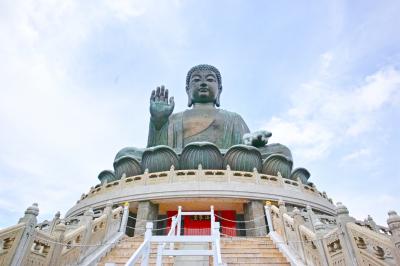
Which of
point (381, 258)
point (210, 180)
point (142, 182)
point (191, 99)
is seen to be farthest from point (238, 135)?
point (381, 258)

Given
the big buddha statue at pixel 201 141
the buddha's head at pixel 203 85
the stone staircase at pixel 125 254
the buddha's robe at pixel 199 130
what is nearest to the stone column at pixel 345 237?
the stone staircase at pixel 125 254

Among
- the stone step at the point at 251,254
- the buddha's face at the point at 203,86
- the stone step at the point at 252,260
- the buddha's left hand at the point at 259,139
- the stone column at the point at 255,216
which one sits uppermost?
the buddha's face at the point at 203,86

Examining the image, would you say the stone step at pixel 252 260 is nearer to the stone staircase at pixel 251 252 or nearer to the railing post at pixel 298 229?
the stone staircase at pixel 251 252

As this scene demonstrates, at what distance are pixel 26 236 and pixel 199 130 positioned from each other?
1212 cm

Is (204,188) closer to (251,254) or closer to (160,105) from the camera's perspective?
(251,254)

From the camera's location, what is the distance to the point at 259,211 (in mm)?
9711

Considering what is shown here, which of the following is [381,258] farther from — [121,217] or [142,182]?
[142,182]

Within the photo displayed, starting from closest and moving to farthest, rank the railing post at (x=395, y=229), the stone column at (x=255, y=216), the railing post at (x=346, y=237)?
the railing post at (x=395, y=229)
the railing post at (x=346, y=237)
the stone column at (x=255, y=216)

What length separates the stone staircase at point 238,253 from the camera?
5227mm

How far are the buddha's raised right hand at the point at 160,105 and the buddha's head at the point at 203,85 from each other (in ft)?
9.78

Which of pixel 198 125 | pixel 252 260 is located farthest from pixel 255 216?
pixel 198 125

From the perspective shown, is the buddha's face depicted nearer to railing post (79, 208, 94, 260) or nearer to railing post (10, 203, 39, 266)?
railing post (79, 208, 94, 260)

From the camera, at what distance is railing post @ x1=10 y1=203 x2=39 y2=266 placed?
3713 millimetres

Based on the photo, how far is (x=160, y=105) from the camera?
49.3ft
